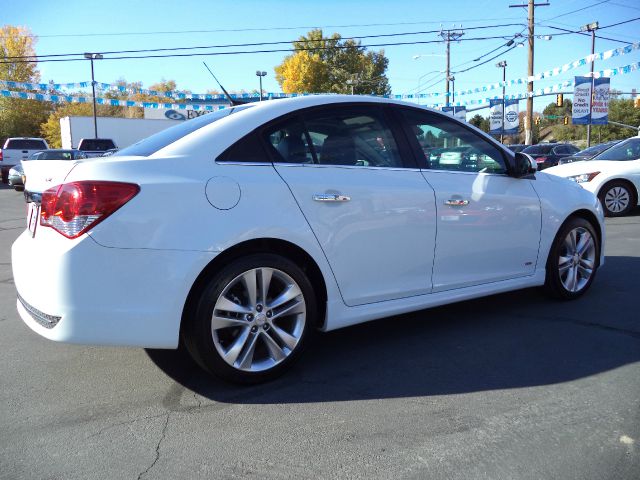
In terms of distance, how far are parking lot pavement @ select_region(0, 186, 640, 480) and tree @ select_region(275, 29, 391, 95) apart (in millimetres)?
49110

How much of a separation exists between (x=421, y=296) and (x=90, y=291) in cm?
213

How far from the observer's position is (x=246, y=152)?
3064 millimetres

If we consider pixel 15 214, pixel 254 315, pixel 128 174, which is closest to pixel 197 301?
pixel 254 315

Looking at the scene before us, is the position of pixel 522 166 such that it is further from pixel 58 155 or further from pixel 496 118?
pixel 496 118

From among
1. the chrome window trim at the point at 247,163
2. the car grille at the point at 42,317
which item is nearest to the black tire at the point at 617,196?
the chrome window trim at the point at 247,163

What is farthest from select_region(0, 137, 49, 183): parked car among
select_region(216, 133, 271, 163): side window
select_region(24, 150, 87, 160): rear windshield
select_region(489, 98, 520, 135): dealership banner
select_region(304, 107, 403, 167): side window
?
select_region(489, 98, 520, 135): dealership banner

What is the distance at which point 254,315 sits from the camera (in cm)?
301

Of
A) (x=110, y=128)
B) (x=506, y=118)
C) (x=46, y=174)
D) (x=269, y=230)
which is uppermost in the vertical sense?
(x=506, y=118)

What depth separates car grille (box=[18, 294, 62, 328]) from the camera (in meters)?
2.72

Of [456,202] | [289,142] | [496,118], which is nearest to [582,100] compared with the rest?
[496,118]

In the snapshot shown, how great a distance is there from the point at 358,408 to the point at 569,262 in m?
2.77

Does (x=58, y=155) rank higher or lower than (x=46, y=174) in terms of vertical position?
higher

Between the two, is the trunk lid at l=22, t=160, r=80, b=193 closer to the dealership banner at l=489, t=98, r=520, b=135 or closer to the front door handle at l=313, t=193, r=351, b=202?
the front door handle at l=313, t=193, r=351, b=202

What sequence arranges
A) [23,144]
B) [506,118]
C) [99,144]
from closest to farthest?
[23,144] → [99,144] → [506,118]
